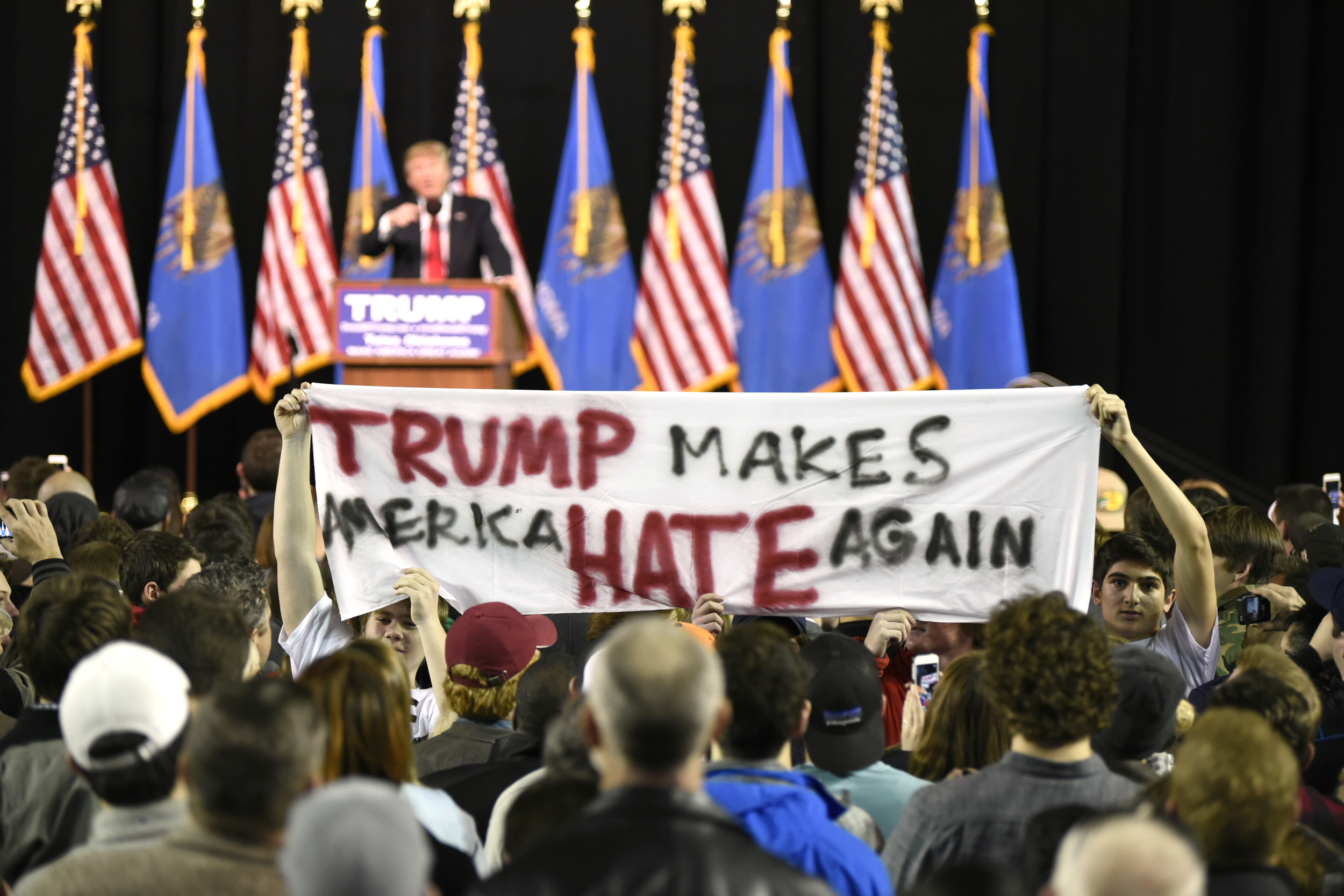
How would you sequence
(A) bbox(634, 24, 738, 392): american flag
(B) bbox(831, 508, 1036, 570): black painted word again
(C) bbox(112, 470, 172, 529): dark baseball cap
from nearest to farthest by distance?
(B) bbox(831, 508, 1036, 570): black painted word again
(C) bbox(112, 470, 172, 529): dark baseball cap
(A) bbox(634, 24, 738, 392): american flag

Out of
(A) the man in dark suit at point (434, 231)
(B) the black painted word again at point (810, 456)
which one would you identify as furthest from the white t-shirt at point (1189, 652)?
(A) the man in dark suit at point (434, 231)

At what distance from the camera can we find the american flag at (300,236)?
9.77m

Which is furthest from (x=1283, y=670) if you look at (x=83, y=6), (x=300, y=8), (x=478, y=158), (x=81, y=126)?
(x=83, y=6)

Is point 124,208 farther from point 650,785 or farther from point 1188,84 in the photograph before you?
point 650,785

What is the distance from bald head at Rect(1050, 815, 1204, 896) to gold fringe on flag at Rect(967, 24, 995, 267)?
28.4 feet

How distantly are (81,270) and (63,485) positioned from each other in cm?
424

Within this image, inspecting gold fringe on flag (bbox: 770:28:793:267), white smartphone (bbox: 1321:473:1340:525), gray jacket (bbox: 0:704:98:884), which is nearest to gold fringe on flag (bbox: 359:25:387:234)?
gold fringe on flag (bbox: 770:28:793:267)

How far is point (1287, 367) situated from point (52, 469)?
8.23 meters

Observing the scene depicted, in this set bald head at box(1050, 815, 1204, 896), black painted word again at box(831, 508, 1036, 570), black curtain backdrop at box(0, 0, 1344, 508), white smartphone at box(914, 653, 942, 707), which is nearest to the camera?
bald head at box(1050, 815, 1204, 896)

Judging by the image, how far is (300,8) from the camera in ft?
32.8

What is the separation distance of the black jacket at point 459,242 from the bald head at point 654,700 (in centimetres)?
597

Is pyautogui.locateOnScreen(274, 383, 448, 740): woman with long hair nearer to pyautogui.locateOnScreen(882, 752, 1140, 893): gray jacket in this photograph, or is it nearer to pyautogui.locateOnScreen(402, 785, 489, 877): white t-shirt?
pyautogui.locateOnScreen(402, 785, 489, 877): white t-shirt

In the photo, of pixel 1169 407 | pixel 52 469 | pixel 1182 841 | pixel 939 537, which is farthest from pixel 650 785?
pixel 1169 407

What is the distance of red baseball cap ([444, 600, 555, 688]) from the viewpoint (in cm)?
316
